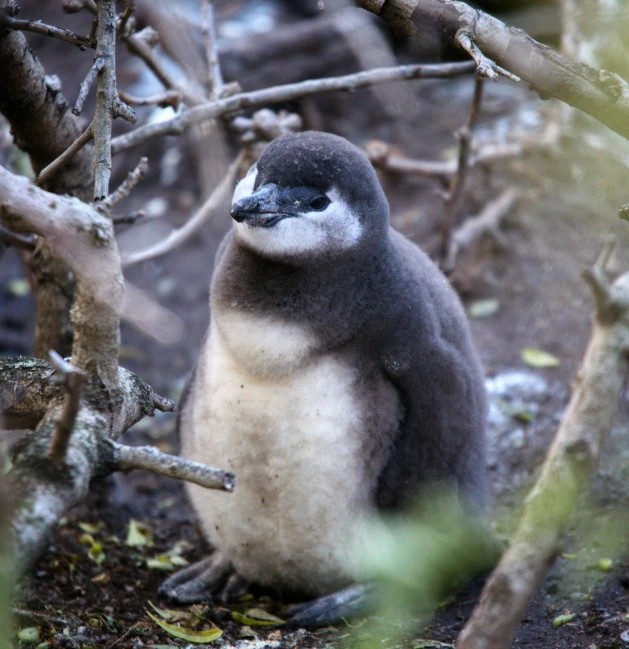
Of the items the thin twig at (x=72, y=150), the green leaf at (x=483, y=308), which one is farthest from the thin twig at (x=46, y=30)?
the green leaf at (x=483, y=308)

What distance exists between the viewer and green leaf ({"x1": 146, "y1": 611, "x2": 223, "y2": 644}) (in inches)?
104

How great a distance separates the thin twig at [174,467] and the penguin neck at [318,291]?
91 cm

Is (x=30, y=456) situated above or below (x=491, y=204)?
above

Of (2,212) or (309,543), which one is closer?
(2,212)

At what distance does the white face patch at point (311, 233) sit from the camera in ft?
8.49

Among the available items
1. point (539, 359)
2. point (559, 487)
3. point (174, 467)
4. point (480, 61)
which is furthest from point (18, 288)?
point (559, 487)

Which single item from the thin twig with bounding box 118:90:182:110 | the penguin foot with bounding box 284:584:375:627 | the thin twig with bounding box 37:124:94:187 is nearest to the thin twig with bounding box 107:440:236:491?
the thin twig with bounding box 37:124:94:187

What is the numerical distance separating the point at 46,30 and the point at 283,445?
4.74ft

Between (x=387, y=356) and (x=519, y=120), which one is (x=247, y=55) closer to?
(x=519, y=120)

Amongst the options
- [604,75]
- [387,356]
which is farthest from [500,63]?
[387,356]

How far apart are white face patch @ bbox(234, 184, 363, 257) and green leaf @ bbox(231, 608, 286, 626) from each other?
1262 mm

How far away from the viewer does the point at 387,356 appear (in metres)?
2.72

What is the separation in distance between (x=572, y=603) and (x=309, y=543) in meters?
0.96

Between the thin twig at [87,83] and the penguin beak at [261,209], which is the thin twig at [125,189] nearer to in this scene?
the thin twig at [87,83]
